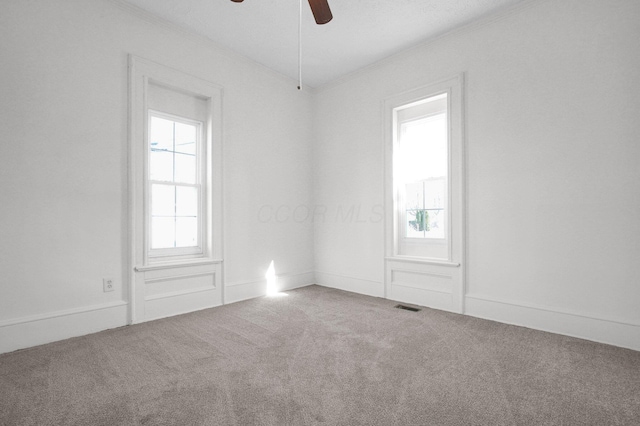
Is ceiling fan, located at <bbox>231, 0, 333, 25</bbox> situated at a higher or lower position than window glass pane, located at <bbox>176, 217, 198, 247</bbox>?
higher

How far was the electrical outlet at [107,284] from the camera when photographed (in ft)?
9.79

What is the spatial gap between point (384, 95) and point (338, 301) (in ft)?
8.76

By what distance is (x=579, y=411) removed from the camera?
1.72 metres

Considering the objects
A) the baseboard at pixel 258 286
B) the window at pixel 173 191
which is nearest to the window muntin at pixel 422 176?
the baseboard at pixel 258 286

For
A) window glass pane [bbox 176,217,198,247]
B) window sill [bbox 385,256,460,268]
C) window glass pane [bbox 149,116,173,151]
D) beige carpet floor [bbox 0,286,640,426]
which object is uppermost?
window glass pane [bbox 149,116,173,151]

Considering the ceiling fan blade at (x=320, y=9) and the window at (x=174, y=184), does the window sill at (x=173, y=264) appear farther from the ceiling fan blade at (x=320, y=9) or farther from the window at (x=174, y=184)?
the ceiling fan blade at (x=320, y=9)

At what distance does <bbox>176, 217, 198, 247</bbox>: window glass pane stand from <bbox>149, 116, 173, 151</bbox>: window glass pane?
81 centimetres

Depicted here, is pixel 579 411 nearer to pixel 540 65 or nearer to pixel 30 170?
pixel 540 65

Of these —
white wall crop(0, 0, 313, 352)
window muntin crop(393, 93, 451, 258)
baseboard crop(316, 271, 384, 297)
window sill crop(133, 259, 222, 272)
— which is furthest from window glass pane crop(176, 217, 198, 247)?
window muntin crop(393, 93, 451, 258)

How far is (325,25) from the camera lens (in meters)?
3.46

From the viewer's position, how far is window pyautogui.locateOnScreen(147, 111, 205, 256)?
3.52 metres

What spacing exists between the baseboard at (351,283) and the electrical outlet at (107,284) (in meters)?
2.76

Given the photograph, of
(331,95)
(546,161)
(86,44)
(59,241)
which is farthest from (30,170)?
(546,161)

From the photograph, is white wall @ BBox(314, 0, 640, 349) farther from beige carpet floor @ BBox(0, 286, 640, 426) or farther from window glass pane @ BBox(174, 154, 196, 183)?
window glass pane @ BBox(174, 154, 196, 183)
